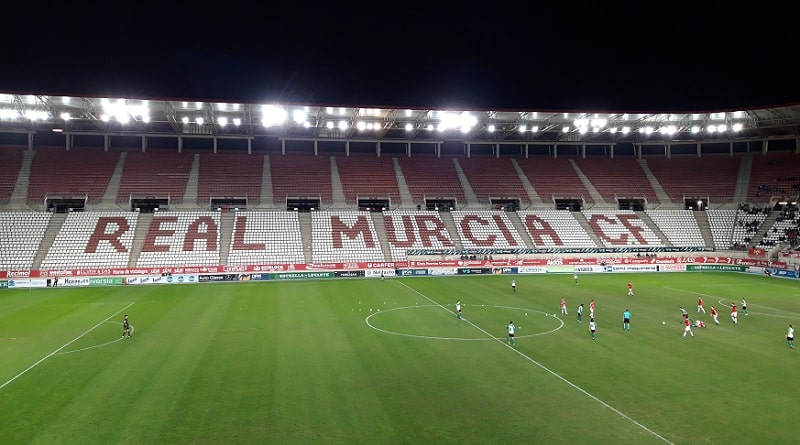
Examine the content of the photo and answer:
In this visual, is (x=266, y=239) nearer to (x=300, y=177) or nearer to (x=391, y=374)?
(x=300, y=177)

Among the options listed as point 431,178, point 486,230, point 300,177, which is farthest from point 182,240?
point 486,230

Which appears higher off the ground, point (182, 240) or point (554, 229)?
point (182, 240)

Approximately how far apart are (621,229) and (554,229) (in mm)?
8079

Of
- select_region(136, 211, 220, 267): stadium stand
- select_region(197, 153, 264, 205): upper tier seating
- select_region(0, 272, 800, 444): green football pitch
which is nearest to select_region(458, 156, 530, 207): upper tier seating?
select_region(197, 153, 264, 205): upper tier seating

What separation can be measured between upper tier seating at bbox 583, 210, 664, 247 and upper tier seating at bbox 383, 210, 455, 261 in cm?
1814

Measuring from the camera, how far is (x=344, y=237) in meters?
54.5

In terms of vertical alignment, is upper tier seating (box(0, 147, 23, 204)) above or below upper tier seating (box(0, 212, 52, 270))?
above

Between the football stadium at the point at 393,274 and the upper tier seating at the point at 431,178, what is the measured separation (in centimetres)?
39

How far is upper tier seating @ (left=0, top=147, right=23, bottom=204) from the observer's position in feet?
176

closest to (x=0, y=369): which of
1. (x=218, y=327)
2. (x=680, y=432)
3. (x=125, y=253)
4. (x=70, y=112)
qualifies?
(x=218, y=327)

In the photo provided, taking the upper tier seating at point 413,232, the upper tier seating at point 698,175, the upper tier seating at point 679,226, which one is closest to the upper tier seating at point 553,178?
the upper tier seating at point 679,226

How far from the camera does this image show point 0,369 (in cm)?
1841

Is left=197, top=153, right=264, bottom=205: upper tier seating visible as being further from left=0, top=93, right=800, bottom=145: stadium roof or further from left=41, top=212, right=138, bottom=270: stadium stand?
left=41, top=212, right=138, bottom=270: stadium stand

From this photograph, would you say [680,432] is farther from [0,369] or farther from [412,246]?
[412,246]
